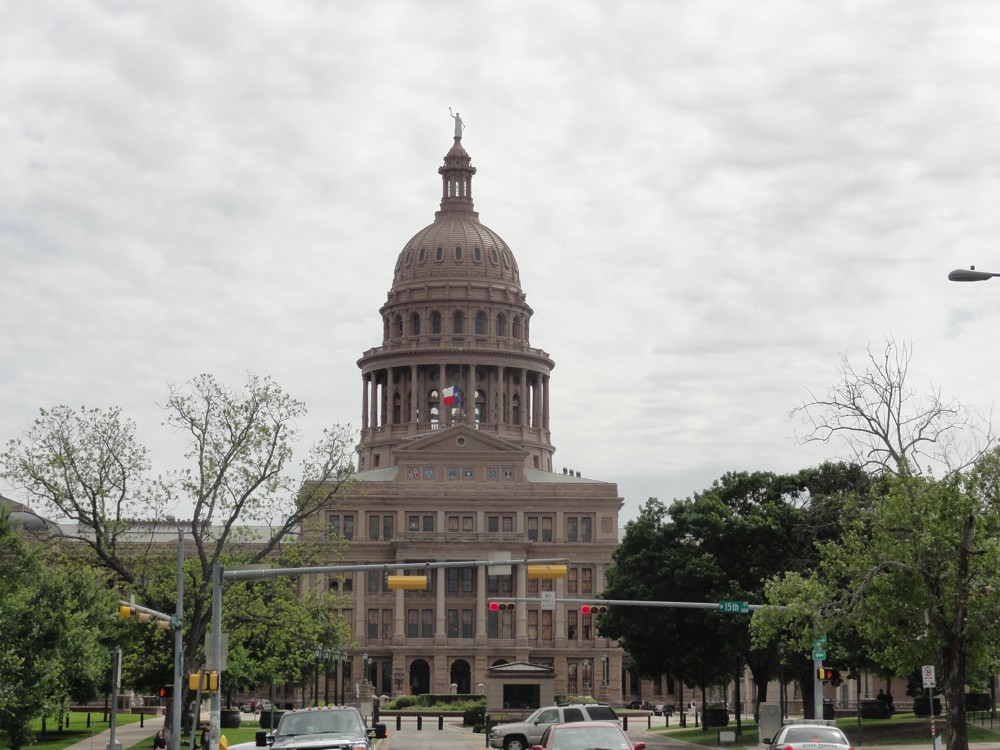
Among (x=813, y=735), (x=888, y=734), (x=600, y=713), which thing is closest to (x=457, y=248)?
(x=888, y=734)

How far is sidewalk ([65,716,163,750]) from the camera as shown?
66.4 m

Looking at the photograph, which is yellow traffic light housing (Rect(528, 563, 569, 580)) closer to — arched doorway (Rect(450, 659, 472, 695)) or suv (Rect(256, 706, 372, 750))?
suv (Rect(256, 706, 372, 750))

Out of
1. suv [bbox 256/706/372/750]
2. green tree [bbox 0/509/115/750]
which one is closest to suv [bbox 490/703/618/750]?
green tree [bbox 0/509/115/750]

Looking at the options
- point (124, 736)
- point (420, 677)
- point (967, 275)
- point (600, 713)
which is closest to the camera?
point (967, 275)

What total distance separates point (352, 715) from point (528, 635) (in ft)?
362

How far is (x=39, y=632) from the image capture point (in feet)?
174

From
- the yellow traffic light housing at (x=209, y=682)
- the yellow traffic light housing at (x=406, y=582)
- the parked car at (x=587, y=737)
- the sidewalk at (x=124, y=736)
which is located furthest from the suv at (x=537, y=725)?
the parked car at (x=587, y=737)

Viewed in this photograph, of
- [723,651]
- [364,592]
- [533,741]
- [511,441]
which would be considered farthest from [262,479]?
[511,441]

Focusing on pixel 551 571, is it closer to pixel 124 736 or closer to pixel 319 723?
pixel 319 723

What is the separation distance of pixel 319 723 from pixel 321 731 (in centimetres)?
36

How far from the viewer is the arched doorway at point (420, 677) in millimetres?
141400

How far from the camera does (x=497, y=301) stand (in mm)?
166625

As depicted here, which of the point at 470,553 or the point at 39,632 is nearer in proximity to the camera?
the point at 39,632

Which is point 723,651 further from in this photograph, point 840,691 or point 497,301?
point 497,301
